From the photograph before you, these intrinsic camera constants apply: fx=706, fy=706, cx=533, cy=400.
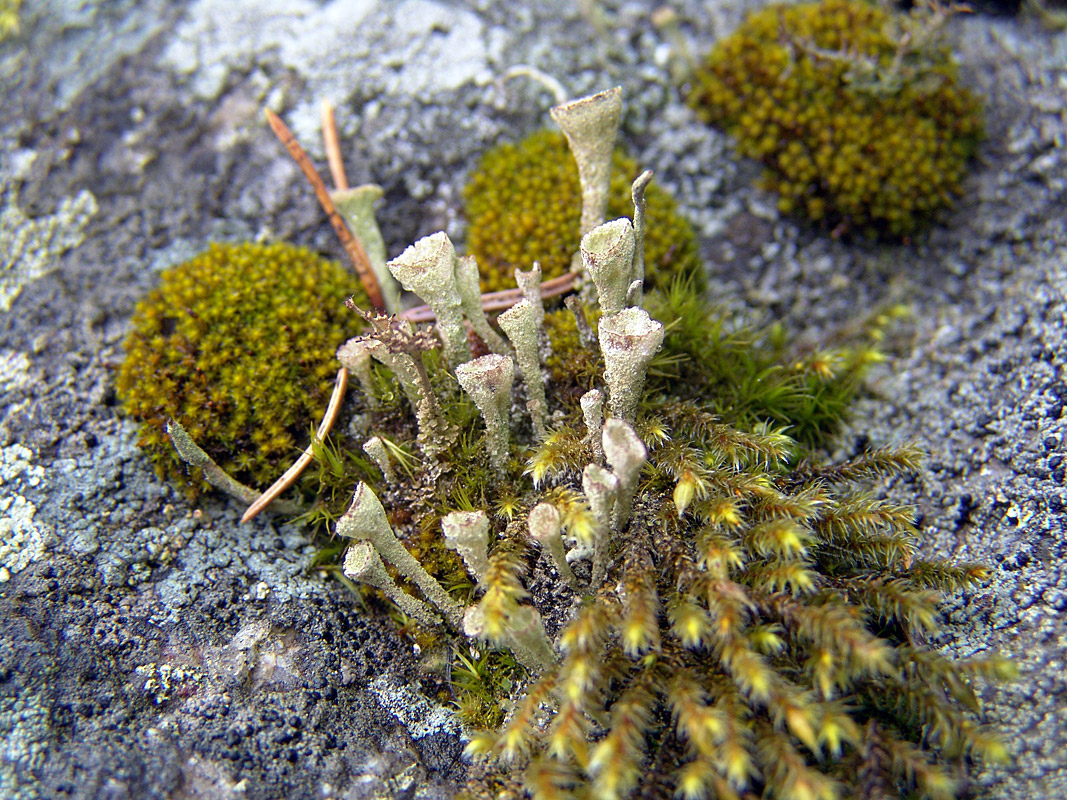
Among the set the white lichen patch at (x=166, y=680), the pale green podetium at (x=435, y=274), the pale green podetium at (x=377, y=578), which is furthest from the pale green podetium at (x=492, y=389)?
the white lichen patch at (x=166, y=680)

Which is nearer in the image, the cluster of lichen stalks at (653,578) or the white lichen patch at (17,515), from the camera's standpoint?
the cluster of lichen stalks at (653,578)

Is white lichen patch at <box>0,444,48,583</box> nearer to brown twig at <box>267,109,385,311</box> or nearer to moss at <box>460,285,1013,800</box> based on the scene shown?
brown twig at <box>267,109,385,311</box>

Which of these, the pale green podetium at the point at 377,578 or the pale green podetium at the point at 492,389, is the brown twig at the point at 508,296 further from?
the pale green podetium at the point at 377,578

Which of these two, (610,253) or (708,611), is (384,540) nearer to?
(708,611)

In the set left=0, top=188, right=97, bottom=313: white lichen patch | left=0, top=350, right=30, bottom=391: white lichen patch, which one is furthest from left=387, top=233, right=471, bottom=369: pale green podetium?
left=0, top=188, right=97, bottom=313: white lichen patch

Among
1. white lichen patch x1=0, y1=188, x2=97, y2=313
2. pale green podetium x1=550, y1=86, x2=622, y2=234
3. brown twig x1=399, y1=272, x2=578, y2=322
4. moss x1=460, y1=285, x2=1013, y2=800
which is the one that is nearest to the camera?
moss x1=460, y1=285, x2=1013, y2=800

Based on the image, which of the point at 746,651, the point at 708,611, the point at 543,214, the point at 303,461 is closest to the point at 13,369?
the point at 303,461

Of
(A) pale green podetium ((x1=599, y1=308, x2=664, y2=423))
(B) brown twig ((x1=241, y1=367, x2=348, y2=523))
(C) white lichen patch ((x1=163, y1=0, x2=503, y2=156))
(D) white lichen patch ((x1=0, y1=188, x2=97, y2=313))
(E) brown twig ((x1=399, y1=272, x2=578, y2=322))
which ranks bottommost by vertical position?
(B) brown twig ((x1=241, y1=367, x2=348, y2=523))
